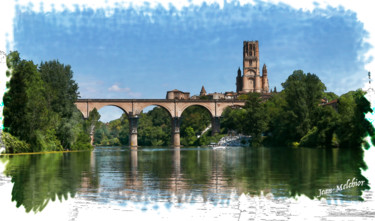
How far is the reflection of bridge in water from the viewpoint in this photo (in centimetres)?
8819

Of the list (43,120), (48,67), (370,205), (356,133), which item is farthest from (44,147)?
(370,205)

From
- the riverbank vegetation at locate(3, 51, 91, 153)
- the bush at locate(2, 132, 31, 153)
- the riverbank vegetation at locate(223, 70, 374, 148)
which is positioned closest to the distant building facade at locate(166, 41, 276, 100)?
the riverbank vegetation at locate(223, 70, 374, 148)

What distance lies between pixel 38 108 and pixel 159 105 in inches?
2414

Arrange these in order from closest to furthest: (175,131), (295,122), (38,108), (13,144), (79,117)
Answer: (13,144) → (38,108) → (79,117) → (295,122) → (175,131)

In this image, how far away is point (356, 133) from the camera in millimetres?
39469

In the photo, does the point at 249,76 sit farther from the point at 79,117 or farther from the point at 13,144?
the point at 13,144

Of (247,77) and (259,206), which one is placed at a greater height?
(247,77)

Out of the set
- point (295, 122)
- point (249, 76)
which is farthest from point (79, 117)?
point (249, 76)

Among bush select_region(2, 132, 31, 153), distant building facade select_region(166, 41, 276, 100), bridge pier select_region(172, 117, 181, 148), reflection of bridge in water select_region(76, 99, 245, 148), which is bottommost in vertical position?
bush select_region(2, 132, 31, 153)

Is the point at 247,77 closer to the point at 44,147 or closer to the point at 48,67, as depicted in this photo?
the point at 48,67

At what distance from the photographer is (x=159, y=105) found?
310 feet

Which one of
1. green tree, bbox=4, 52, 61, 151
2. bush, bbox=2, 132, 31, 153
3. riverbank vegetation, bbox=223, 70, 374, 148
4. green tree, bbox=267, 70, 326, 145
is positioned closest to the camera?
bush, bbox=2, 132, 31, 153

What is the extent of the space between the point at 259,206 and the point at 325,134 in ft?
138

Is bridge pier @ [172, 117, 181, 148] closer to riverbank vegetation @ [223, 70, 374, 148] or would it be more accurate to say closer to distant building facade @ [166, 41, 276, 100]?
riverbank vegetation @ [223, 70, 374, 148]
